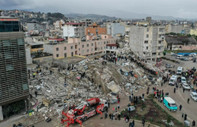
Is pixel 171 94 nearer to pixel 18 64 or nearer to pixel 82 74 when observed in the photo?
pixel 82 74

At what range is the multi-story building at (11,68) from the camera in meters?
22.1

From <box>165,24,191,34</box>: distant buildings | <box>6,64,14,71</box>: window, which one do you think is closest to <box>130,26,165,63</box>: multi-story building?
<box>6,64,14,71</box>: window

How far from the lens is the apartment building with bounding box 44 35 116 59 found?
154ft

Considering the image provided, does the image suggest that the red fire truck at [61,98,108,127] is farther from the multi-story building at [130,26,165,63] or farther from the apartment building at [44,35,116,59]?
the multi-story building at [130,26,165,63]

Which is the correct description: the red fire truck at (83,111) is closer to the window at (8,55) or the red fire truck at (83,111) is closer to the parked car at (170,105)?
the parked car at (170,105)

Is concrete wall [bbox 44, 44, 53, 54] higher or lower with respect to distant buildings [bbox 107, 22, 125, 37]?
lower

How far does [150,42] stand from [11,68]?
40449mm

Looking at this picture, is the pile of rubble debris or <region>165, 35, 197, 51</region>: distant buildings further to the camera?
<region>165, 35, 197, 51</region>: distant buildings

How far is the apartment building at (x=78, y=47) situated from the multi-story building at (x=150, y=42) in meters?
12.5

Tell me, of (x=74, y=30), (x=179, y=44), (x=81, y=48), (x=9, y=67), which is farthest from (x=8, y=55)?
(x=179, y=44)

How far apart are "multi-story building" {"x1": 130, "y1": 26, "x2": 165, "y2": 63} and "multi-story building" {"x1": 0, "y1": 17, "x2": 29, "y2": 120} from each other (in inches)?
1473

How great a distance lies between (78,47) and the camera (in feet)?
172

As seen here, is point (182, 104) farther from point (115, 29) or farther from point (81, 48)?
point (115, 29)

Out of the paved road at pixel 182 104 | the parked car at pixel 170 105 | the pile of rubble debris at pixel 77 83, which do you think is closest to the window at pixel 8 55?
the pile of rubble debris at pixel 77 83
